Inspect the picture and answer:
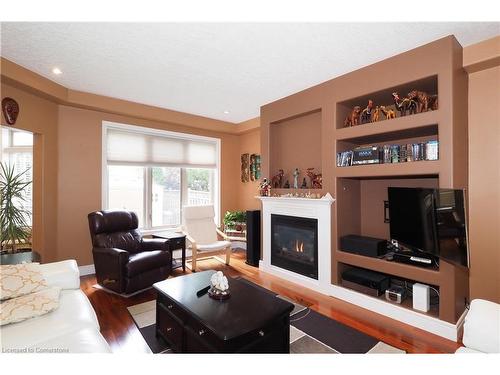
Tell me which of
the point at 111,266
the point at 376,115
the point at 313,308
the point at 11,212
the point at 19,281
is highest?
the point at 376,115

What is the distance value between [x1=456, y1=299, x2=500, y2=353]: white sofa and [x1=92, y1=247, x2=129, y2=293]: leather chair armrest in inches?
122

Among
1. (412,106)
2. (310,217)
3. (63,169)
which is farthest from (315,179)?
(63,169)

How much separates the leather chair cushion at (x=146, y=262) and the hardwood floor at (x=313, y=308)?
0.33 meters

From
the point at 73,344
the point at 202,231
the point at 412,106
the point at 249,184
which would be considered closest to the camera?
the point at 73,344

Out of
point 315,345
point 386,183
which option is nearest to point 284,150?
point 386,183

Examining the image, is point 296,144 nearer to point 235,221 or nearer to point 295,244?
point 295,244

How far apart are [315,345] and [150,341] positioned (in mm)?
1403

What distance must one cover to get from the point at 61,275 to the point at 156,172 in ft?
9.36

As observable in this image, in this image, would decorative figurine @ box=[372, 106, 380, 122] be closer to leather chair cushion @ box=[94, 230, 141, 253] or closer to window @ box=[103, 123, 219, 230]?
window @ box=[103, 123, 219, 230]

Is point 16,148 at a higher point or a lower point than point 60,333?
higher

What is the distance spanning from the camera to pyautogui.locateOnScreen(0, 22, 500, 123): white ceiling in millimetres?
2219

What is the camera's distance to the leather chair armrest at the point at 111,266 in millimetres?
3014

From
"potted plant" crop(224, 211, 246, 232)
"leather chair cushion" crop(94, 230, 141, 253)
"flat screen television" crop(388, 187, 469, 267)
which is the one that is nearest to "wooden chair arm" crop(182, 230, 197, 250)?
"leather chair cushion" crop(94, 230, 141, 253)

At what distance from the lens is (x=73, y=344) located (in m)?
1.44
